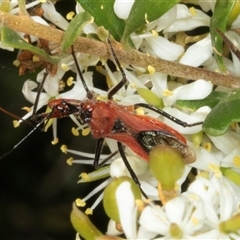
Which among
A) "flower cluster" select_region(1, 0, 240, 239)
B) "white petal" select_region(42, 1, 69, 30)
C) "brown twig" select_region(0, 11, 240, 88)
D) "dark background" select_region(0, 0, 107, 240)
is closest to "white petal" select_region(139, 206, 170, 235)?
"flower cluster" select_region(1, 0, 240, 239)

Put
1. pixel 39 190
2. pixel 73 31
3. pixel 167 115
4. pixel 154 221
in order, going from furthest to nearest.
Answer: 1. pixel 39 190
2. pixel 167 115
3. pixel 73 31
4. pixel 154 221

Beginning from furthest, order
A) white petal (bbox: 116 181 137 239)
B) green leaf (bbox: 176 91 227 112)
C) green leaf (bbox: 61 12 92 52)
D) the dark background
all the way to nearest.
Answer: the dark background, green leaf (bbox: 176 91 227 112), green leaf (bbox: 61 12 92 52), white petal (bbox: 116 181 137 239)

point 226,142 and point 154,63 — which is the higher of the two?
point 154,63

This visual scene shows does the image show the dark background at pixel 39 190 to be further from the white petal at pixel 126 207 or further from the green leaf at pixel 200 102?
the white petal at pixel 126 207

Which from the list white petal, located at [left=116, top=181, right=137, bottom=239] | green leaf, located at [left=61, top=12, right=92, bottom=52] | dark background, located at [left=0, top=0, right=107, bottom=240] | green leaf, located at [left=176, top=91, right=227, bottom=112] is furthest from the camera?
dark background, located at [left=0, top=0, right=107, bottom=240]

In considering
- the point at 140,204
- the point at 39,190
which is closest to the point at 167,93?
the point at 140,204

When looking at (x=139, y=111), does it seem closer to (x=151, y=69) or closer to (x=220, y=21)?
(x=151, y=69)

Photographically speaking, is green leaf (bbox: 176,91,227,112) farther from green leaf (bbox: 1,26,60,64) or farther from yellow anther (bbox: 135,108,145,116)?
green leaf (bbox: 1,26,60,64)

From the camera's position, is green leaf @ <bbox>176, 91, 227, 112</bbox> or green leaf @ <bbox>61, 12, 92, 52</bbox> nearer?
green leaf @ <bbox>61, 12, 92, 52</bbox>
